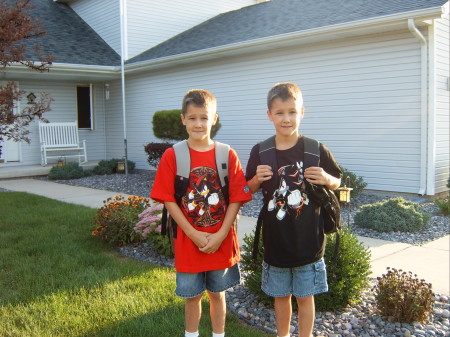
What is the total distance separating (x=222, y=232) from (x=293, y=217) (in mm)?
398

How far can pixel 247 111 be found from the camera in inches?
423

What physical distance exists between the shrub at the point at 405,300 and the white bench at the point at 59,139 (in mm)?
11701

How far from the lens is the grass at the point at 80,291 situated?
10.3ft

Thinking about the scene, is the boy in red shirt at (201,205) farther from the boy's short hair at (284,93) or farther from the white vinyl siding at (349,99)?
the white vinyl siding at (349,99)

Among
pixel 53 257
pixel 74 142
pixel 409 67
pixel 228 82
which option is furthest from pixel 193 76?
pixel 53 257

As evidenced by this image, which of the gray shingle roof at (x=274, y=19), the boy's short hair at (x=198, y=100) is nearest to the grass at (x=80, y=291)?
the boy's short hair at (x=198, y=100)

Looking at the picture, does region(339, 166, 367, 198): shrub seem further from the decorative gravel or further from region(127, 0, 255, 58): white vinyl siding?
region(127, 0, 255, 58): white vinyl siding

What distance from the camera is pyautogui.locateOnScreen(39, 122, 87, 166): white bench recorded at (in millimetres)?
13469

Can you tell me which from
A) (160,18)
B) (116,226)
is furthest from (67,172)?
(116,226)

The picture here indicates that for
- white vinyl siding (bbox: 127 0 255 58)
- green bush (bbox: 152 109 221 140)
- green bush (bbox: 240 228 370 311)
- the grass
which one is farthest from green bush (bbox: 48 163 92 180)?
green bush (bbox: 240 228 370 311)

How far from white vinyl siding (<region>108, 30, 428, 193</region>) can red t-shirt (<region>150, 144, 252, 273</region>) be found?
250 inches

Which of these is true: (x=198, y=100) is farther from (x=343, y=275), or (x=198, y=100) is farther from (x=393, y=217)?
(x=393, y=217)

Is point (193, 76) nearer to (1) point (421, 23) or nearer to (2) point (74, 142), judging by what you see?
(2) point (74, 142)

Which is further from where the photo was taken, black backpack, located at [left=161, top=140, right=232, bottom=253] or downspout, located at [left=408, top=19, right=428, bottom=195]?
downspout, located at [left=408, top=19, right=428, bottom=195]
